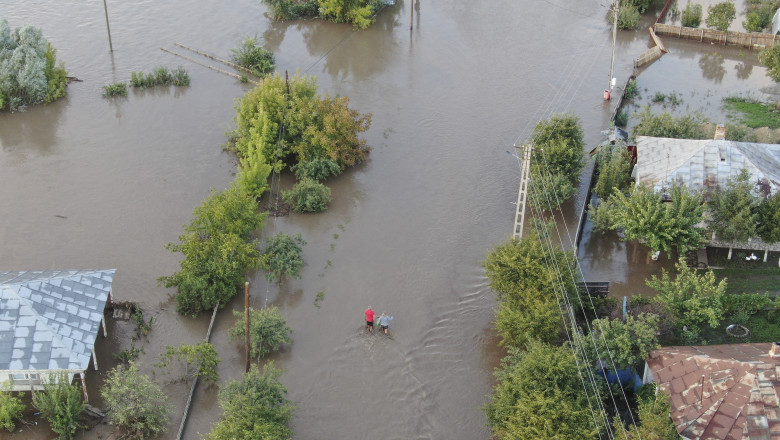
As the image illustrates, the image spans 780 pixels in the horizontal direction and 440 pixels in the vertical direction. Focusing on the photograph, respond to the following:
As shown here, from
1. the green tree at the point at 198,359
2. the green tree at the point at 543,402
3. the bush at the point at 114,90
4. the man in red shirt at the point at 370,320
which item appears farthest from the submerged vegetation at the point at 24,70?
the green tree at the point at 543,402

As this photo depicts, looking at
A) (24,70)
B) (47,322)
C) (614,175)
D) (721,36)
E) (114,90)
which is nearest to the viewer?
(47,322)

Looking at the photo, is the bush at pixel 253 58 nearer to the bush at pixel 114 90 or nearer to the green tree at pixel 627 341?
the bush at pixel 114 90

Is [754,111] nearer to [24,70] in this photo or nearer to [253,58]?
[253,58]

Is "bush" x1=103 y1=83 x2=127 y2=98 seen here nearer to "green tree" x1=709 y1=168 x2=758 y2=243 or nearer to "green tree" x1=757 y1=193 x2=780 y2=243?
"green tree" x1=709 y1=168 x2=758 y2=243

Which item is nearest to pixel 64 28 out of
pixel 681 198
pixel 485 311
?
pixel 485 311

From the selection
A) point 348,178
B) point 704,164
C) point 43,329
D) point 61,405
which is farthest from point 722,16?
point 61,405

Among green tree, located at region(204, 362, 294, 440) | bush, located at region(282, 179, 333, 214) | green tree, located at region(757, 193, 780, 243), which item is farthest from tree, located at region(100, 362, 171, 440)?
green tree, located at region(757, 193, 780, 243)
